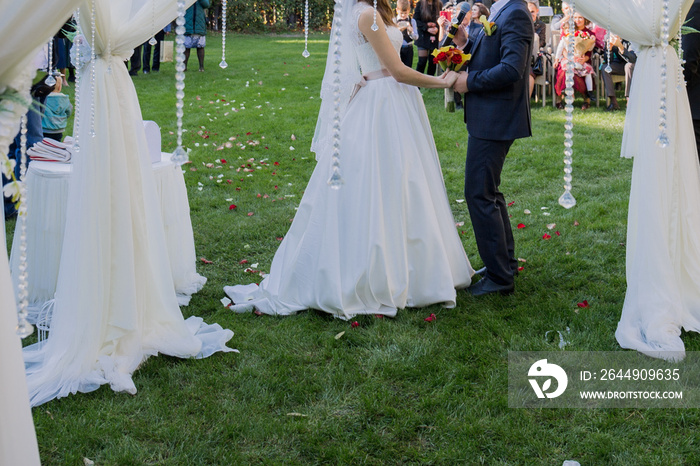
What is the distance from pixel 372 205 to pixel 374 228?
139 mm

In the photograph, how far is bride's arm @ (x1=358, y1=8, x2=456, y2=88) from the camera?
13.7 feet

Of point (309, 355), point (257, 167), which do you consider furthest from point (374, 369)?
point (257, 167)

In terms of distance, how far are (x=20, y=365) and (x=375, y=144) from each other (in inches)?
103

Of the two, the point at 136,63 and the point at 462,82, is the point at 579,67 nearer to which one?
the point at 462,82

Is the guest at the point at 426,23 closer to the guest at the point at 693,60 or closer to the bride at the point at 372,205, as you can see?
the guest at the point at 693,60

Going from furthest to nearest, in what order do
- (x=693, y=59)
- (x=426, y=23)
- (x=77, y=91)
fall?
(x=426, y=23) < (x=693, y=59) < (x=77, y=91)

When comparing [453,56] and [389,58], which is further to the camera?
[453,56]

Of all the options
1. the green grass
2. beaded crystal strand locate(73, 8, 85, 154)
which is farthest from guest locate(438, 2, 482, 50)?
beaded crystal strand locate(73, 8, 85, 154)

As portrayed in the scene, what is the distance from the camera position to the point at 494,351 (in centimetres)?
372

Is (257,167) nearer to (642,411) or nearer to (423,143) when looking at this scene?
(423,143)

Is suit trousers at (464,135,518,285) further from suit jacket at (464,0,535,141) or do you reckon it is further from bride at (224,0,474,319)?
bride at (224,0,474,319)

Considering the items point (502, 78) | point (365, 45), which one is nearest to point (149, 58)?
point (365, 45)

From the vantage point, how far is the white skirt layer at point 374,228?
4.21 meters

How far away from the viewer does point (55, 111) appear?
6117 mm
